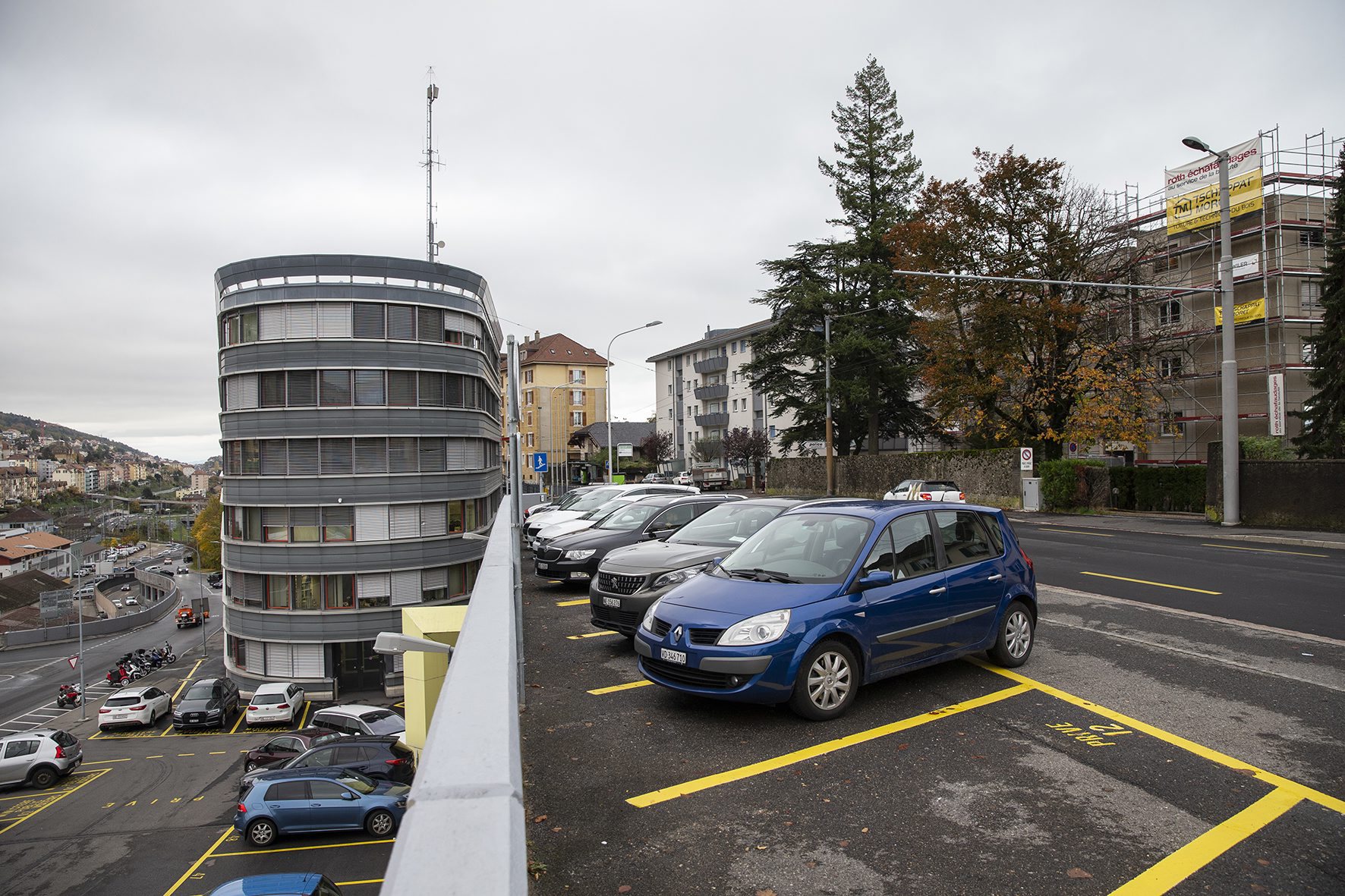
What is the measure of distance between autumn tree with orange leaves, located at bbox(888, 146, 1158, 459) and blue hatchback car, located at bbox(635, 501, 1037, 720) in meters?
26.5

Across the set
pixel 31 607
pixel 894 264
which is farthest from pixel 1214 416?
pixel 31 607

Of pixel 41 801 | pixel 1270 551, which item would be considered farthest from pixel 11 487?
pixel 1270 551

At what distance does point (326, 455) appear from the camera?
35.3 metres

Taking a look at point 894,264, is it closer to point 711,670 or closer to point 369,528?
point 369,528

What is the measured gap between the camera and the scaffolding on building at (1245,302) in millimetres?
35844

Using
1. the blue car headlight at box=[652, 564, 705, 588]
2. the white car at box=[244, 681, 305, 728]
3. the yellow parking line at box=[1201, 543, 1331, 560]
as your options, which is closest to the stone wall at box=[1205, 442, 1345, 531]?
the yellow parking line at box=[1201, 543, 1331, 560]

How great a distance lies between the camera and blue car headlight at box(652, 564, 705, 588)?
787 cm

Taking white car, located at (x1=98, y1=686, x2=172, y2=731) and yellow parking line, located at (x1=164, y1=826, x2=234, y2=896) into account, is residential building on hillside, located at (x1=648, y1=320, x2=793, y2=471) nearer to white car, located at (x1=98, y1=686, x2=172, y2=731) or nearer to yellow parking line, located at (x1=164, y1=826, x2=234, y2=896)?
white car, located at (x1=98, y1=686, x2=172, y2=731)

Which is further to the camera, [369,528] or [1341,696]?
[369,528]

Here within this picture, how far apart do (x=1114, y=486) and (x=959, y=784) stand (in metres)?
31.5

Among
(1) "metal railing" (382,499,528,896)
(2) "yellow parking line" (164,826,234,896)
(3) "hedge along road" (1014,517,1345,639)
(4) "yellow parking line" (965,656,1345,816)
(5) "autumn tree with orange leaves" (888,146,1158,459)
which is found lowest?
(2) "yellow parking line" (164,826,234,896)

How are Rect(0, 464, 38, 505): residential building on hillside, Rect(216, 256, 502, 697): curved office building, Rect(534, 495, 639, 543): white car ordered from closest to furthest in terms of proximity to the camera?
Rect(534, 495, 639, 543): white car < Rect(216, 256, 502, 697): curved office building < Rect(0, 464, 38, 505): residential building on hillside

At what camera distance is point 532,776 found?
464 centimetres

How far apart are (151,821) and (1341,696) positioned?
29750 mm
